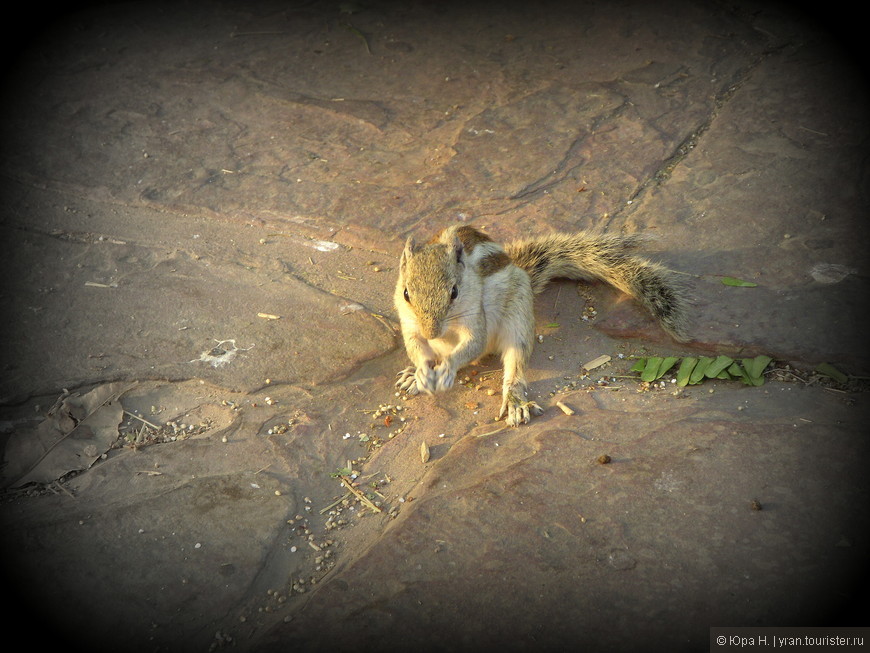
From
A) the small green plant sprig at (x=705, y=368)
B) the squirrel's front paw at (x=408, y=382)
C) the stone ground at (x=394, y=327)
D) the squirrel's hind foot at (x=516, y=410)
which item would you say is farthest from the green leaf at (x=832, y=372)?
the squirrel's front paw at (x=408, y=382)

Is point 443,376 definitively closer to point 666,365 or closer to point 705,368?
point 666,365

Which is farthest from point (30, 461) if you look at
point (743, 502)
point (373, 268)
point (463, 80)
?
point (463, 80)

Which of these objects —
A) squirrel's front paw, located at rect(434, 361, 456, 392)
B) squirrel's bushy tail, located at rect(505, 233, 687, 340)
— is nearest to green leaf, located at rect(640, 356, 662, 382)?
squirrel's bushy tail, located at rect(505, 233, 687, 340)

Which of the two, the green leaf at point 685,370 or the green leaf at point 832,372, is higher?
the green leaf at point 832,372

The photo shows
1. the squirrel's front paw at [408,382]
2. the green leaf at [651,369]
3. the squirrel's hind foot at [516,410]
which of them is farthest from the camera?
the squirrel's front paw at [408,382]

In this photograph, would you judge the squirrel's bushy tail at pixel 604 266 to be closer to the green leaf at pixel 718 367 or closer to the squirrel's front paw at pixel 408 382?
the green leaf at pixel 718 367

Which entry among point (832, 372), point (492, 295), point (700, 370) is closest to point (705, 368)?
point (700, 370)
